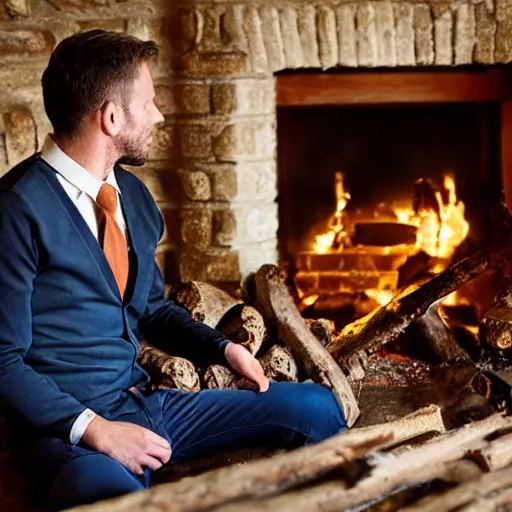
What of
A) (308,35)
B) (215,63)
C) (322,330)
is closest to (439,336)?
(322,330)

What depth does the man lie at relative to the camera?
7.48 feet

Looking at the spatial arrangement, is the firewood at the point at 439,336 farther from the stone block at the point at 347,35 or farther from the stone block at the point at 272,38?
the stone block at the point at 272,38

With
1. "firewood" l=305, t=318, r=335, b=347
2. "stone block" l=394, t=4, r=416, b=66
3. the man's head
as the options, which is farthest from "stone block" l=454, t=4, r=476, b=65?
the man's head

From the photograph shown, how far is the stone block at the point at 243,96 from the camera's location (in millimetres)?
3684

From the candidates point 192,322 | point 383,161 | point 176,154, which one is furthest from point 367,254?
point 192,322

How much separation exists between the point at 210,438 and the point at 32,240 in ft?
2.52

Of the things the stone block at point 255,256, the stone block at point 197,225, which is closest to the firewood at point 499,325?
the stone block at point 255,256

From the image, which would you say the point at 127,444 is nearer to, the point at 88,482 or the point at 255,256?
the point at 88,482

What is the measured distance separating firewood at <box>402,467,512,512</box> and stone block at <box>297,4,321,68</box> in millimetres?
2084

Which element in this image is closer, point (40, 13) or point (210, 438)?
point (210, 438)

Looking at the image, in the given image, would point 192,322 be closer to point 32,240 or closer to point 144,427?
point 144,427

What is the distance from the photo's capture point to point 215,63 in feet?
12.0

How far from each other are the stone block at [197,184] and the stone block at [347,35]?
28.9 inches

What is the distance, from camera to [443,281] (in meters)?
3.64
